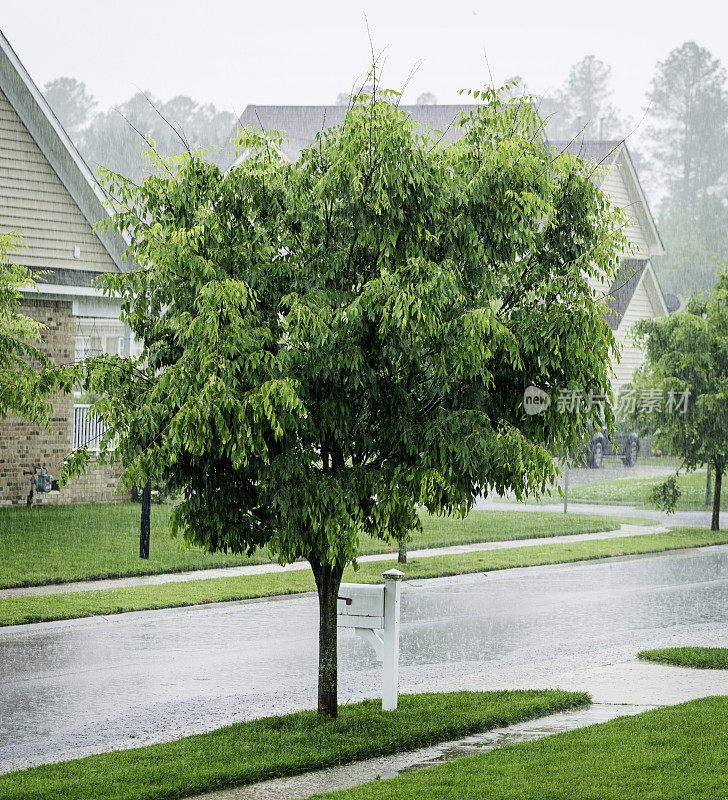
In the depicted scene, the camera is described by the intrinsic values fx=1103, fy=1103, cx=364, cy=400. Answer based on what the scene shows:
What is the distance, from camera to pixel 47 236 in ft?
71.5

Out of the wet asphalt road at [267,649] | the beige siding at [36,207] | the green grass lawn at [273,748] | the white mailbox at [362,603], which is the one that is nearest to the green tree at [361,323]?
the white mailbox at [362,603]

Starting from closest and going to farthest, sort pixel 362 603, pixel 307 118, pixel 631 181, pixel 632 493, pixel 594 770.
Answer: pixel 594 770 < pixel 362 603 < pixel 632 493 < pixel 631 181 < pixel 307 118

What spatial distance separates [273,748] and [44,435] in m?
15.6

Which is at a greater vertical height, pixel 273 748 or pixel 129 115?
pixel 129 115

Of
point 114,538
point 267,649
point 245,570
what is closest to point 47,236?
point 114,538

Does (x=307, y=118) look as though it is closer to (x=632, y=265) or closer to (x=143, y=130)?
(x=632, y=265)

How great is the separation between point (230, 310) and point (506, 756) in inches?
141

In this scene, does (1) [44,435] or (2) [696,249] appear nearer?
(1) [44,435]

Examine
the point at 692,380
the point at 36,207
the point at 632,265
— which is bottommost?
the point at 692,380

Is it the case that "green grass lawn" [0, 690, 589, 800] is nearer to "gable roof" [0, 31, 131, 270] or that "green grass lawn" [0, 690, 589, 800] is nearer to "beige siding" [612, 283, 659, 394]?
"gable roof" [0, 31, 131, 270]

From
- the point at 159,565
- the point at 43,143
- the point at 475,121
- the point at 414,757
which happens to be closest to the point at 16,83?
the point at 43,143

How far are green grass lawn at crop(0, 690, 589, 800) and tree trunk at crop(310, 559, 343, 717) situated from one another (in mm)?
160

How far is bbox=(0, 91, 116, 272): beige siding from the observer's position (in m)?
21.3

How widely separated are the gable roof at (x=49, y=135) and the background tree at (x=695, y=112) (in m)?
79.6
